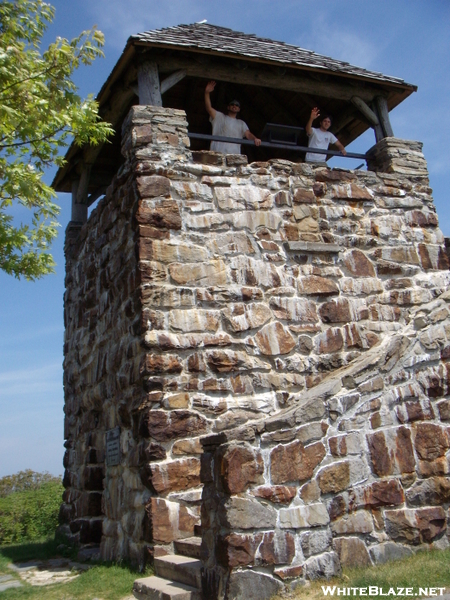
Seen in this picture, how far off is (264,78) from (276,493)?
4846 millimetres

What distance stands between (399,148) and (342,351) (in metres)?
2.61

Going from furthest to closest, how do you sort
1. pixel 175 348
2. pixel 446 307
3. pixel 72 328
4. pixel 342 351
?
1. pixel 72 328
2. pixel 342 351
3. pixel 175 348
4. pixel 446 307

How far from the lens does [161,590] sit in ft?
12.8

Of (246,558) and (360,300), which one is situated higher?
(360,300)

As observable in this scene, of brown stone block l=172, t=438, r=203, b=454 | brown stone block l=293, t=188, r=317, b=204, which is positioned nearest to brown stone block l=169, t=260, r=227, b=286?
brown stone block l=293, t=188, r=317, b=204

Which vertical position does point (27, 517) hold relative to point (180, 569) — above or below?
above

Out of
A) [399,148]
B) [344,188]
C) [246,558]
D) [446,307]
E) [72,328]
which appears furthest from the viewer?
[72,328]

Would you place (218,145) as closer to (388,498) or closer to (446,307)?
(446,307)

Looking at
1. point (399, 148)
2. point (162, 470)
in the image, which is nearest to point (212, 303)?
point (162, 470)

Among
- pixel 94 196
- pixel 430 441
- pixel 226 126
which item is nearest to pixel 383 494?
pixel 430 441

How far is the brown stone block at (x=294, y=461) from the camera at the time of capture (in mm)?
3777

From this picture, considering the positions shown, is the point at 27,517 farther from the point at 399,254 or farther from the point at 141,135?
the point at 399,254

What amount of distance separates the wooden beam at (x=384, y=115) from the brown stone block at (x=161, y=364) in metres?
3.95

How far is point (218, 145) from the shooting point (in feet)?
23.0
